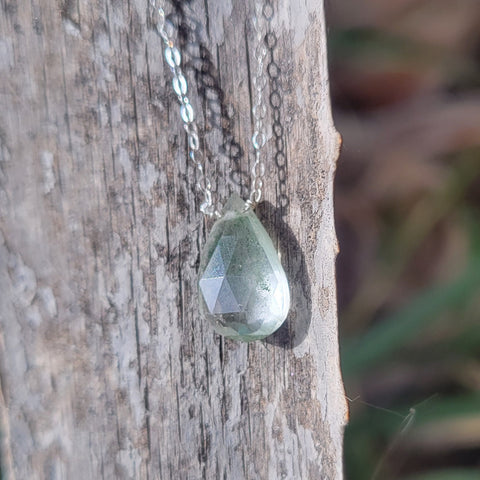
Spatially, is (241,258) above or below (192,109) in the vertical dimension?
below

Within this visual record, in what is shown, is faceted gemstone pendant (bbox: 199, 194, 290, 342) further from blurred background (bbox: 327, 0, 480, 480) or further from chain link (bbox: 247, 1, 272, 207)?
blurred background (bbox: 327, 0, 480, 480)

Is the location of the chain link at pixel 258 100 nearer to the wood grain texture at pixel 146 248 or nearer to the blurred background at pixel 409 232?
the wood grain texture at pixel 146 248

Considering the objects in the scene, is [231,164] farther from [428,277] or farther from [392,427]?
[392,427]

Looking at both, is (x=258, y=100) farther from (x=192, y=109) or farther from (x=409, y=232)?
(x=409, y=232)

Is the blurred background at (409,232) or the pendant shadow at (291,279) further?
the blurred background at (409,232)

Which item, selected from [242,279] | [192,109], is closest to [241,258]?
[242,279]

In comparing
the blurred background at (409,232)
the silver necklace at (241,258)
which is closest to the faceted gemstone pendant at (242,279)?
the silver necklace at (241,258)
